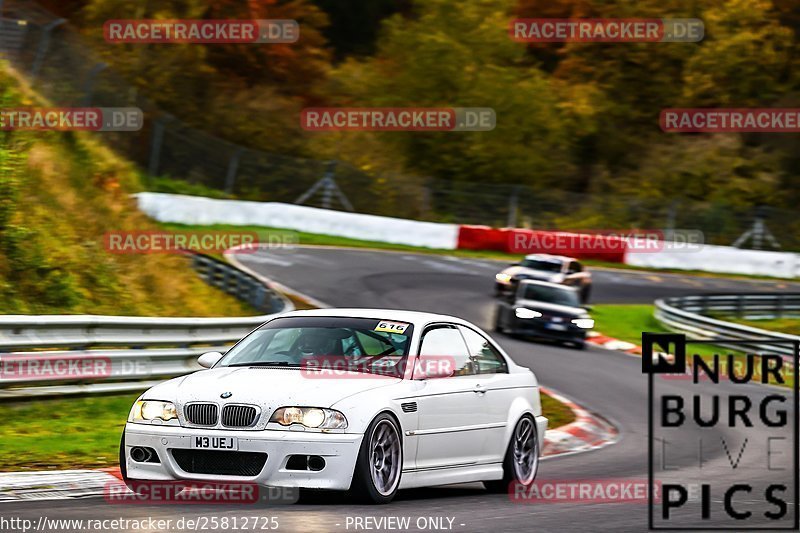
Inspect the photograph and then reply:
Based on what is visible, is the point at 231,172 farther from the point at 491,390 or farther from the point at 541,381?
the point at 491,390

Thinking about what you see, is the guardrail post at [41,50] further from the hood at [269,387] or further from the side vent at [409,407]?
the side vent at [409,407]

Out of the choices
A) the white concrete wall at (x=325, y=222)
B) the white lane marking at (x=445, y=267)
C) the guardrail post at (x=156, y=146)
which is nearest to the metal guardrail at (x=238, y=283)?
the white lane marking at (x=445, y=267)

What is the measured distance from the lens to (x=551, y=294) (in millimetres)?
24391

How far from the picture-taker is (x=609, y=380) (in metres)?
20.0

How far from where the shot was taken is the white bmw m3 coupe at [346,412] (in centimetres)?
784

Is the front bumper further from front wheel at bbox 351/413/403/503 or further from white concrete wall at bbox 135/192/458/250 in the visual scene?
white concrete wall at bbox 135/192/458/250

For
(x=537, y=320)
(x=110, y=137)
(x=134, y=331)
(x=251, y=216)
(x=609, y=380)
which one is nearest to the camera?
(x=134, y=331)

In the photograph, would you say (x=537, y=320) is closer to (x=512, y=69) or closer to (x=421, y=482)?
(x=421, y=482)

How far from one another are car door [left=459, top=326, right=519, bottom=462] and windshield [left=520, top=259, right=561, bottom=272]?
692 inches

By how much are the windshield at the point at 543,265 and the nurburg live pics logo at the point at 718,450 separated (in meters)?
5.23

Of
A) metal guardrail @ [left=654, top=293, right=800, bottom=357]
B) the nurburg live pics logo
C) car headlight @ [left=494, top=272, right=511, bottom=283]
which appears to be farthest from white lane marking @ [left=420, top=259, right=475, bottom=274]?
the nurburg live pics logo

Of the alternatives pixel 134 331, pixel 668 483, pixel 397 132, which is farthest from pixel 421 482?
pixel 397 132

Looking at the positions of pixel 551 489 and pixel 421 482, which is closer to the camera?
pixel 421 482

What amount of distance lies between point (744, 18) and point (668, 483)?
4560cm
